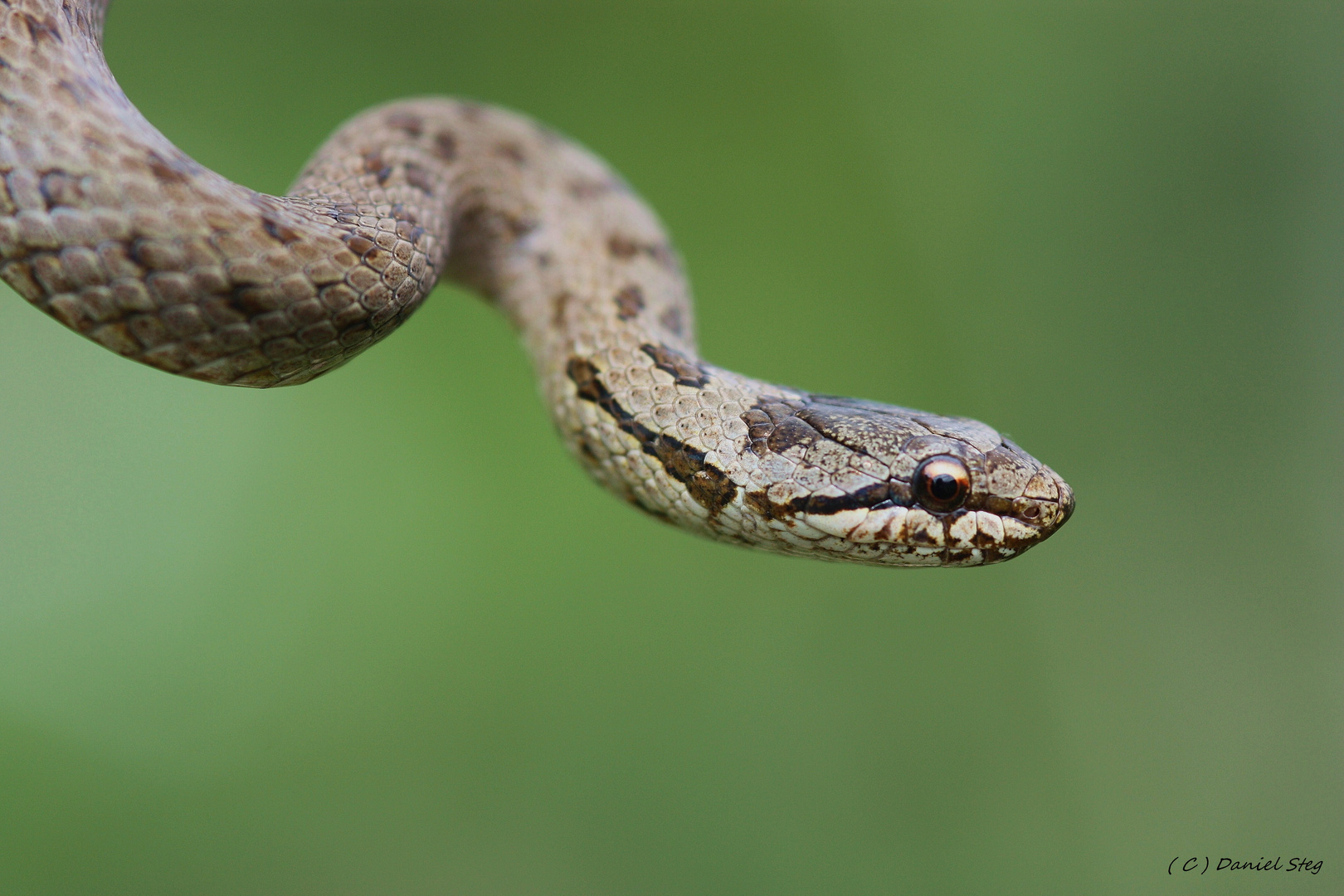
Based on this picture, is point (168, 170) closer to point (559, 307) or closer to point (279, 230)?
point (279, 230)

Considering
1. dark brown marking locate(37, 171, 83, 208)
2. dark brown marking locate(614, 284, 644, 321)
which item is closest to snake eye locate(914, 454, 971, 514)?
dark brown marking locate(614, 284, 644, 321)

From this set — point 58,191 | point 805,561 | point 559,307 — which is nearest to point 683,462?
point 559,307

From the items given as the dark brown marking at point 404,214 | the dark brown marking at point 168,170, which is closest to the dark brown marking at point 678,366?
the dark brown marking at point 404,214

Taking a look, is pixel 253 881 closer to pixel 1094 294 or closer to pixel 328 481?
pixel 328 481

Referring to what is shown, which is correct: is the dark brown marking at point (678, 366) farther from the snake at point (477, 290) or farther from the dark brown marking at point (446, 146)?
the dark brown marking at point (446, 146)

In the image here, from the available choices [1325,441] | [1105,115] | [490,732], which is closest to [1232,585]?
[1325,441]

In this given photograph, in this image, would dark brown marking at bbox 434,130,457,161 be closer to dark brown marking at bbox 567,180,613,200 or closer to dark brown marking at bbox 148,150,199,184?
dark brown marking at bbox 567,180,613,200
